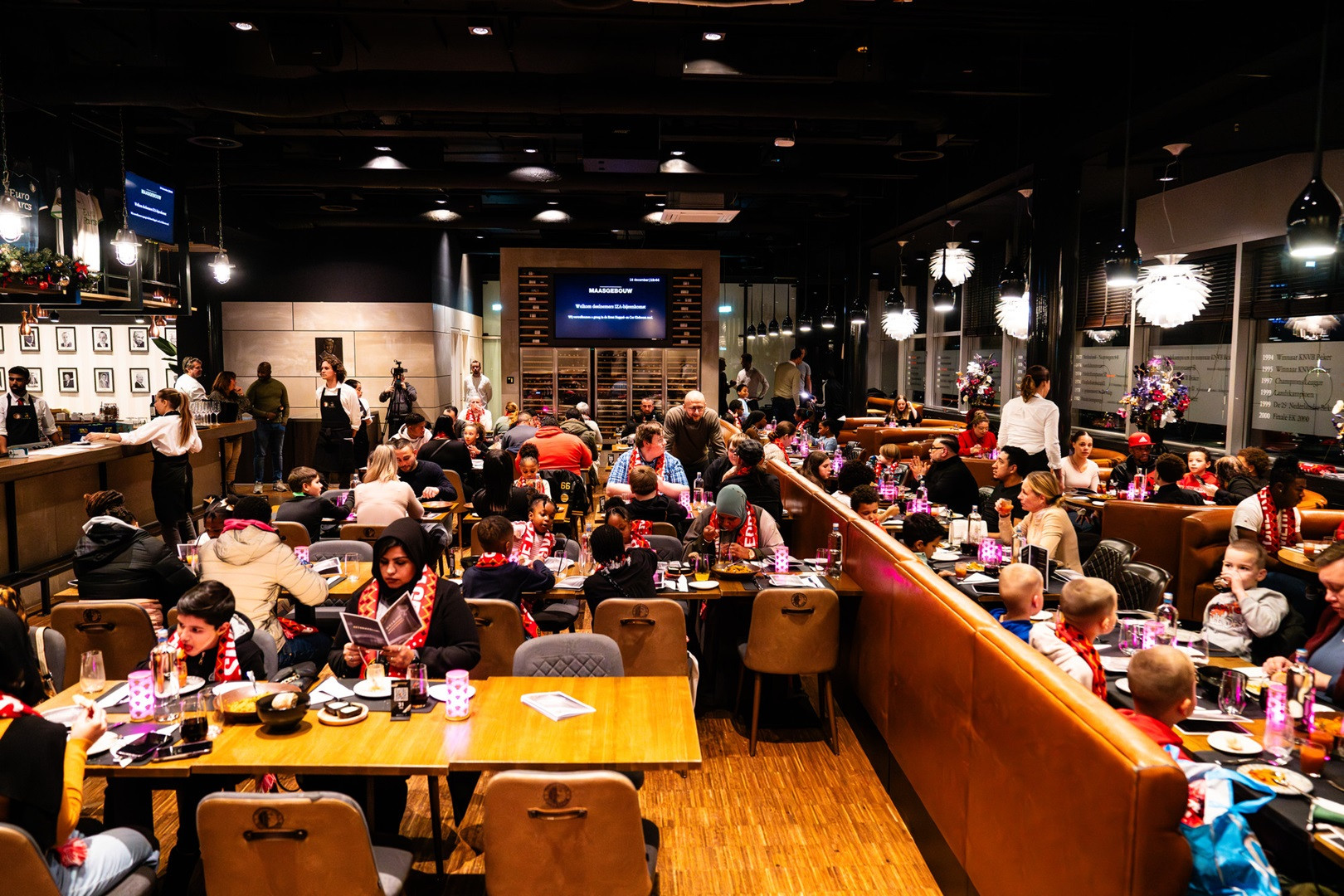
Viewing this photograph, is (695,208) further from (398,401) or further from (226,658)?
(226,658)

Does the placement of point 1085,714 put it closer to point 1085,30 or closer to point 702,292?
point 1085,30

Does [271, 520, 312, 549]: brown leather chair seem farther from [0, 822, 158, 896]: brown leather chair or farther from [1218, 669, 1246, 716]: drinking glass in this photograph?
[1218, 669, 1246, 716]: drinking glass

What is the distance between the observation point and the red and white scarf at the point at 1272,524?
5859 mm

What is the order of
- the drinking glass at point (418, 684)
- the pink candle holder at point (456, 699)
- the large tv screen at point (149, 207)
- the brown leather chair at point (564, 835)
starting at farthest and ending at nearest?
the large tv screen at point (149, 207), the drinking glass at point (418, 684), the pink candle holder at point (456, 699), the brown leather chair at point (564, 835)

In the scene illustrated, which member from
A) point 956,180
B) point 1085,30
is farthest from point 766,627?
point 956,180

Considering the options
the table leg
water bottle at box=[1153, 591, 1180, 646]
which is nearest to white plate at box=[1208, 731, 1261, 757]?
water bottle at box=[1153, 591, 1180, 646]

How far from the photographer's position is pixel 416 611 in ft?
12.1

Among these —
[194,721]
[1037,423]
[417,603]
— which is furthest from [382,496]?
[1037,423]

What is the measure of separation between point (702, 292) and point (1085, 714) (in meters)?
14.5

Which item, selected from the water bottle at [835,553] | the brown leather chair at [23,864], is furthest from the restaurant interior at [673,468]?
the water bottle at [835,553]

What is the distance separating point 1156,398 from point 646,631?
278 inches

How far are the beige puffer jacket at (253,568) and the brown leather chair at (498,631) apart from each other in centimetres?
92

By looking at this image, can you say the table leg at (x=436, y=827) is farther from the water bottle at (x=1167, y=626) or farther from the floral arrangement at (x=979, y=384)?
the floral arrangement at (x=979, y=384)

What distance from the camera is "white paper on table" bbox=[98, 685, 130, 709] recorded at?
318cm
